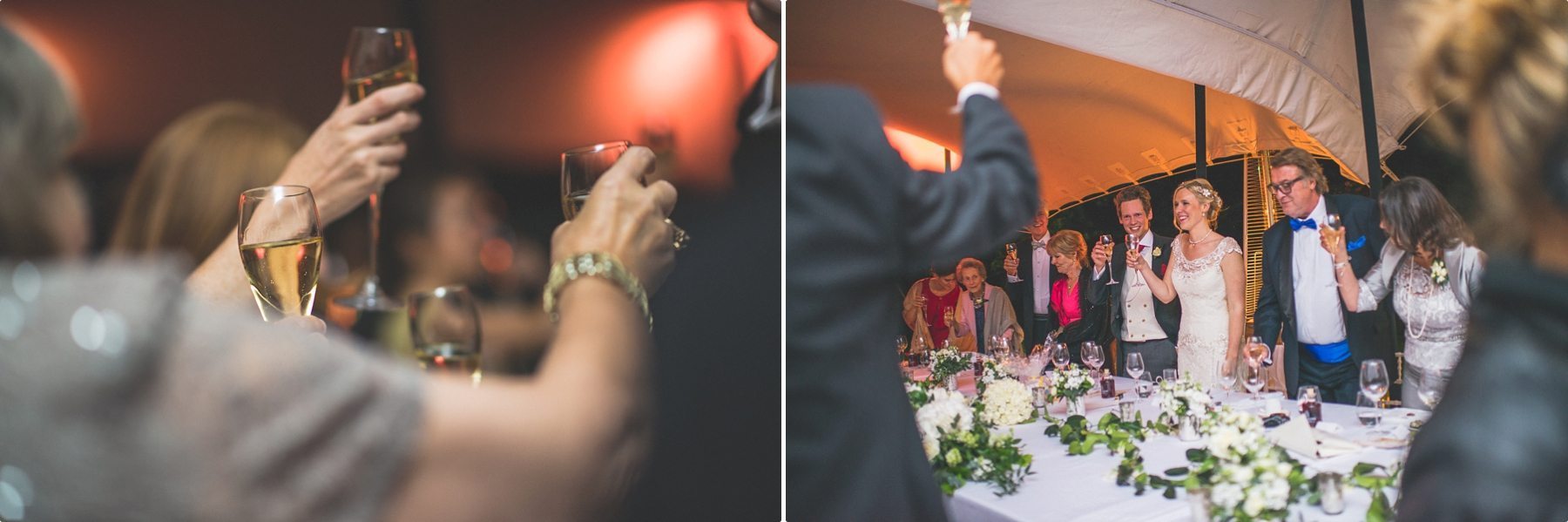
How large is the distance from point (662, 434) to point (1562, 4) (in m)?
1.54

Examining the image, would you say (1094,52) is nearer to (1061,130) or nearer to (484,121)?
(1061,130)

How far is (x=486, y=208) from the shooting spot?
1.46 meters

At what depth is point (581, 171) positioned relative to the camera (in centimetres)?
136

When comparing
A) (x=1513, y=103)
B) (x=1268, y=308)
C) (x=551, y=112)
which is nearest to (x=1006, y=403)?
(x=1268, y=308)

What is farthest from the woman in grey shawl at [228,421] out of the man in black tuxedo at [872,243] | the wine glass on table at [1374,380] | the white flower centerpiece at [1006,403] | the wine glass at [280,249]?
the wine glass on table at [1374,380]

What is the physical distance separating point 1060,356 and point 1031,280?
0.15 metres

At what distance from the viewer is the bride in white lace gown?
1.42 m

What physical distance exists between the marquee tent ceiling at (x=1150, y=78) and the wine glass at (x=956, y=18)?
0.03 m

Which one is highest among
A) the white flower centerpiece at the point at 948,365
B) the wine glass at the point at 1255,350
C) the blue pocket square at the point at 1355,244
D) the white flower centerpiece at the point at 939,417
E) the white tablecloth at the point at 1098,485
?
the blue pocket square at the point at 1355,244

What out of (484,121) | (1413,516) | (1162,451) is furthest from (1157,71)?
(484,121)

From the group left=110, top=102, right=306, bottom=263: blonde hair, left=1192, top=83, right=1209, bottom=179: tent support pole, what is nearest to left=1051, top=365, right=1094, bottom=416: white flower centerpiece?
left=1192, top=83, right=1209, bottom=179: tent support pole

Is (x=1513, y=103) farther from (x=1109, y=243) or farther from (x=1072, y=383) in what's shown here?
(x=1072, y=383)

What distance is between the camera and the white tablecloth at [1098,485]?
4.34ft

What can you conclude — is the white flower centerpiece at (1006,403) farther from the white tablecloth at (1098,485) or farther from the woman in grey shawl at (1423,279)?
the woman in grey shawl at (1423,279)
